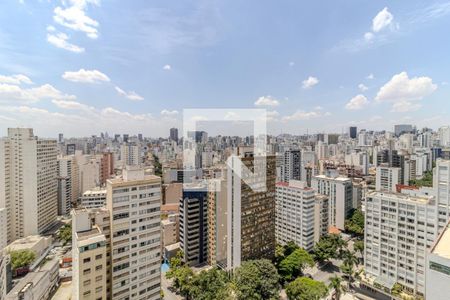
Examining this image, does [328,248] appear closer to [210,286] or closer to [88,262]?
[210,286]

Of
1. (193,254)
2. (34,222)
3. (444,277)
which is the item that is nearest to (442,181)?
(444,277)

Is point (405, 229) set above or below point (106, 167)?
below

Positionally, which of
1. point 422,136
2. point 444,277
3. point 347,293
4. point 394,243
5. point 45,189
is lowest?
point 347,293

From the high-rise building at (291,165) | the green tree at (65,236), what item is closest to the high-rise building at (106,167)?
the green tree at (65,236)

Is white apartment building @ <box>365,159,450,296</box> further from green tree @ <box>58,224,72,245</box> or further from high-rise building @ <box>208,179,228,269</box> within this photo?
green tree @ <box>58,224,72,245</box>

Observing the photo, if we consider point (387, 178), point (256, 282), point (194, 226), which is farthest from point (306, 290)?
point (387, 178)

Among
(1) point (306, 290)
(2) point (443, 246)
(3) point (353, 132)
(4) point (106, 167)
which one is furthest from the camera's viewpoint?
(3) point (353, 132)

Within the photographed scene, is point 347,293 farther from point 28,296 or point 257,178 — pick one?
point 28,296
